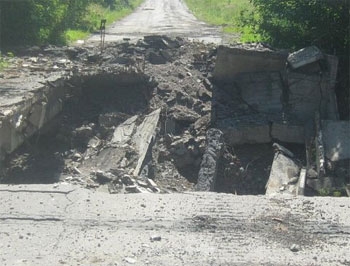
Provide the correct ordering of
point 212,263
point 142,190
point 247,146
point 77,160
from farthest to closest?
point 247,146 → point 77,160 → point 142,190 → point 212,263


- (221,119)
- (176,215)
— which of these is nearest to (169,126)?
(221,119)

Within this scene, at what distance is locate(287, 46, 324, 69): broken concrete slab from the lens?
9.17 meters

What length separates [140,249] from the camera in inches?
134

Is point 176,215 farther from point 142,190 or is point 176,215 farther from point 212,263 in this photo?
point 142,190

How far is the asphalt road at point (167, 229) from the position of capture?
3.32 meters

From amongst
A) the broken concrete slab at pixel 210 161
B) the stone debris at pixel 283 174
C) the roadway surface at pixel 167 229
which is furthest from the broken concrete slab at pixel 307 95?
the roadway surface at pixel 167 229

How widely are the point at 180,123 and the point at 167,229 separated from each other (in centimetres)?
565

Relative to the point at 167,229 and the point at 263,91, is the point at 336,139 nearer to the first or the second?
the point at 263,91

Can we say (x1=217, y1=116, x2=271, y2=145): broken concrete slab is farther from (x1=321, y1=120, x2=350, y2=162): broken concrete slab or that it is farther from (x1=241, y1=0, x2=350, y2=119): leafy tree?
(x1=241, y1=0, x2=350, y2=119): leafy tree

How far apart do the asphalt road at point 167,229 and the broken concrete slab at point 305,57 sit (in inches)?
212

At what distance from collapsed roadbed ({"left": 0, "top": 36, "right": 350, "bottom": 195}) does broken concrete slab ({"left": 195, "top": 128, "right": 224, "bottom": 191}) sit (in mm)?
18

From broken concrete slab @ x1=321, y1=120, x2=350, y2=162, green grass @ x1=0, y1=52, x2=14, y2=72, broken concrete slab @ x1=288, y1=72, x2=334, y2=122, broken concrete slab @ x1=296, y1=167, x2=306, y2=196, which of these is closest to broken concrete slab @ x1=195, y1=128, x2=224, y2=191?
broken concrete slab @ x1=296, y1=167, x2=306, y2=196

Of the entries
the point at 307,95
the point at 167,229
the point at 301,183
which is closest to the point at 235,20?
the point at 307,95

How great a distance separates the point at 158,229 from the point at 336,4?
8075 mm
